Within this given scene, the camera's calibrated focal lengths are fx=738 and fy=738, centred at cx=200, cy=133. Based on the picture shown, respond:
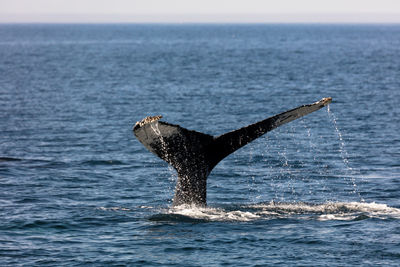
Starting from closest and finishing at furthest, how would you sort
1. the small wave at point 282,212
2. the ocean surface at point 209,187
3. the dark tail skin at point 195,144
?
the dark tail skin at point 195,144
the ocean surface at point 209,187
the small wave at point 282,212

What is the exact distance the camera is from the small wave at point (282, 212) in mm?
14008

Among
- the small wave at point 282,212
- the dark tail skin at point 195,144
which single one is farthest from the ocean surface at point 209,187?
the dark tail skin at point 195,144

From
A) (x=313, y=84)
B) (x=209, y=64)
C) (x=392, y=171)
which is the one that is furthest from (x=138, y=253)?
(x=209, y=64)

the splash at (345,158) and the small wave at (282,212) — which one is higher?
the small wave at (282,212)

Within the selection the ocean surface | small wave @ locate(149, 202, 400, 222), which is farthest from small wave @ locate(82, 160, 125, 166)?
small wave @ locate(149, 202, 400, 222)

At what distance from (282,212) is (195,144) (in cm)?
334

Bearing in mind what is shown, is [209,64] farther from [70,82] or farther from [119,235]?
[119,235]

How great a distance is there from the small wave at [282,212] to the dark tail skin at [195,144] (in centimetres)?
46

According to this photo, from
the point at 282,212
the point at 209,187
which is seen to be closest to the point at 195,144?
the point at 282,212

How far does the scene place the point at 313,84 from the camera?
2111 inches

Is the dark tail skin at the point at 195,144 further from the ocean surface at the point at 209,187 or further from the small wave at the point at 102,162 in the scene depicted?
the small wave at the point at 102,162

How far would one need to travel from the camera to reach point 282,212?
15.1 meters

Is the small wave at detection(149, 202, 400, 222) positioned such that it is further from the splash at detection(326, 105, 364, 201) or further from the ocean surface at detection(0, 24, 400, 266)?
the splash at detection(326, 105, 364, 201)

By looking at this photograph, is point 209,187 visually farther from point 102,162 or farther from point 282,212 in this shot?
point 102,162
